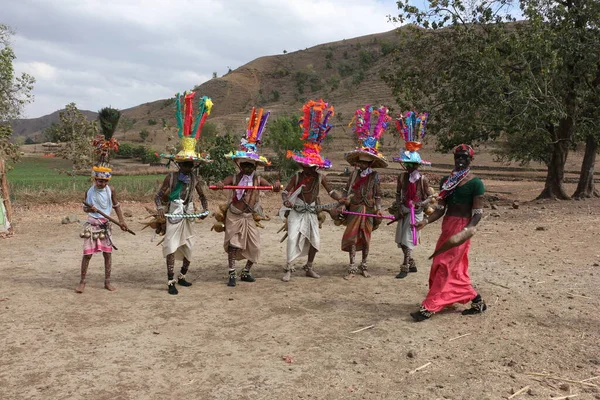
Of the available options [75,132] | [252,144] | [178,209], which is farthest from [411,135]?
[75,132]

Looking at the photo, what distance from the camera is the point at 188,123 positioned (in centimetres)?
697

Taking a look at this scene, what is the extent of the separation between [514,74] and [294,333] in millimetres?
14342

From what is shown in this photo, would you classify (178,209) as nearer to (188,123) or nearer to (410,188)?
(188,123)

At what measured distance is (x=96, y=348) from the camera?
189 inches

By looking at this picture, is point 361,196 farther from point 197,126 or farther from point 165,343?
point 165,343

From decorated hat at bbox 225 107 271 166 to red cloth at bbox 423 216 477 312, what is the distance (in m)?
2.98

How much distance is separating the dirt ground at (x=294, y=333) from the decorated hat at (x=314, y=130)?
6.37ft

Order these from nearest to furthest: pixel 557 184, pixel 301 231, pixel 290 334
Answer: pixel 290 334 < pixel 301 231 < pixel 557 184

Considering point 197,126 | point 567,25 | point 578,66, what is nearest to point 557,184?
point 578,66

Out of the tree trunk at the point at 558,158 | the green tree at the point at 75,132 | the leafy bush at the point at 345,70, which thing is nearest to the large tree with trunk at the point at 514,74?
the tree trunk at the point at 558,158

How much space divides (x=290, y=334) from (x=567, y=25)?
48.1 feet

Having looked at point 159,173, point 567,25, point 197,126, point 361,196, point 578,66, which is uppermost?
point 567,25

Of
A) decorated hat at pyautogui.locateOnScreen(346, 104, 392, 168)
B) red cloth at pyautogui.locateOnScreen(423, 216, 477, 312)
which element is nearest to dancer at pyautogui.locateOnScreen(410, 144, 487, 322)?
red cloth at pyautogui.locateOnScreen(423, 216, 477, 312)

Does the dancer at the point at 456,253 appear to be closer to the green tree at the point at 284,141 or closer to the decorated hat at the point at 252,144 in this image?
the decorated hat at the point at 252,144
